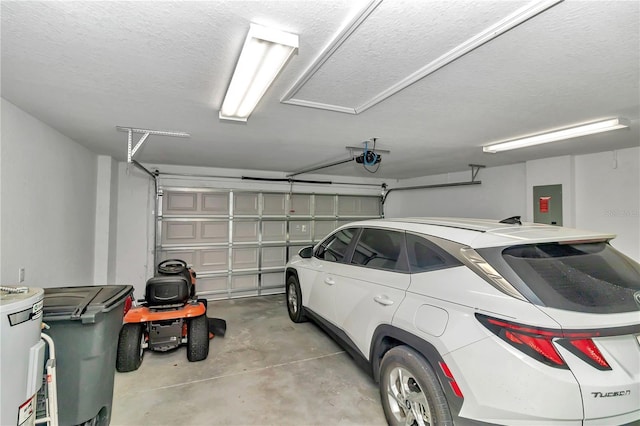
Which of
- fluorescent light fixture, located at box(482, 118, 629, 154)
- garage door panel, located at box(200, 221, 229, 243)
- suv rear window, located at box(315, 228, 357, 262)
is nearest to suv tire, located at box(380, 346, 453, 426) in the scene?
suv rear window, located at box(315, 228, 357, 262)

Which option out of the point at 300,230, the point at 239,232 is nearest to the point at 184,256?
the point at 239,232

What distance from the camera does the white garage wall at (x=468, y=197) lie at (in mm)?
5379

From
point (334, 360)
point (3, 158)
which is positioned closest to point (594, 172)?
point (334, 360)

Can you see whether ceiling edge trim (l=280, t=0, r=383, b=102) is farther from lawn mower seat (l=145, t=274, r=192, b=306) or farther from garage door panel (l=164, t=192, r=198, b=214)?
garage door panel (l=164, t=192, r=198, b=214)

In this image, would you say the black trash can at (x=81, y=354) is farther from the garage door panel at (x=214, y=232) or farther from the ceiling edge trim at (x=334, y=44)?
the garage door panel at (x=214, y=232)

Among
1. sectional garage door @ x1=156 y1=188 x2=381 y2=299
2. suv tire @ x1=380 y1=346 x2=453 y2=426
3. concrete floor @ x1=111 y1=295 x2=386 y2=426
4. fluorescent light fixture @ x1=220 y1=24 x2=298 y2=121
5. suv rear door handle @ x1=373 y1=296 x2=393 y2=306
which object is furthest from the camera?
sectional garage door @ x1=156 y1=188 x2=381 y2=299

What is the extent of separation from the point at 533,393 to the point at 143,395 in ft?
10.1

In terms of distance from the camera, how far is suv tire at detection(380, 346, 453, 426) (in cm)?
175

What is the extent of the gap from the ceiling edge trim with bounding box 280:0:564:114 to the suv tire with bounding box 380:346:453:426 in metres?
1.91

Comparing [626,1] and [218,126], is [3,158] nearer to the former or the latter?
[218,126]

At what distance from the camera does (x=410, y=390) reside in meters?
2.04

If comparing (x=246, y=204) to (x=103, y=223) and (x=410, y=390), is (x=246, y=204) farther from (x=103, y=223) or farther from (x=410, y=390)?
(x=410, y=390)

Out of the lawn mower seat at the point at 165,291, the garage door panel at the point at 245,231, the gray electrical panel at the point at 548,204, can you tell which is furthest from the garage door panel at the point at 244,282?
the gray electrical panel at the point at 548,204

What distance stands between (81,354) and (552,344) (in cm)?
288
